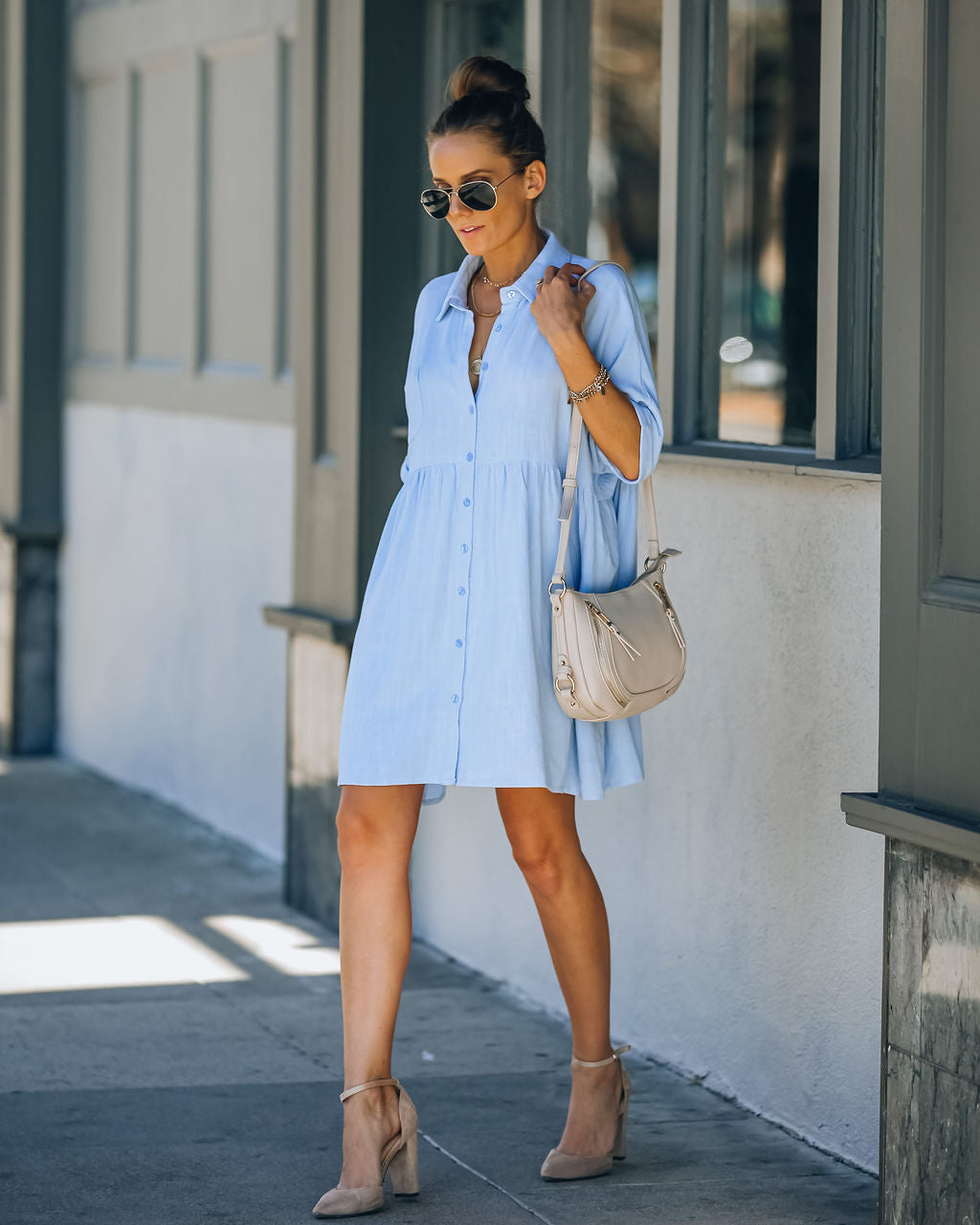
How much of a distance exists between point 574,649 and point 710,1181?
45.7 inches

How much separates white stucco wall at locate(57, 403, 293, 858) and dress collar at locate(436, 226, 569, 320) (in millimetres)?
3139

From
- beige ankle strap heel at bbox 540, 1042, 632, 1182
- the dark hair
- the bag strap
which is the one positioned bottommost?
beige ankle strap heel at bbox 540, 1042, 632, 1182

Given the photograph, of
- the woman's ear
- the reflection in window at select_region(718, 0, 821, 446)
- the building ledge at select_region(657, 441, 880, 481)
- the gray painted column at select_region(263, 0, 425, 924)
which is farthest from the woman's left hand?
the reflection in window at select_region(718, 0, 821, 446)

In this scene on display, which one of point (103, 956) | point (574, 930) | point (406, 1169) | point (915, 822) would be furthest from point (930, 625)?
point (103, 956)

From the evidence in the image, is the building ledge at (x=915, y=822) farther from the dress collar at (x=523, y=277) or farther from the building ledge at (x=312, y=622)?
the building ledge at (x=312, y=622)

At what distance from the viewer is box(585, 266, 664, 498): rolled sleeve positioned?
12.3 feet

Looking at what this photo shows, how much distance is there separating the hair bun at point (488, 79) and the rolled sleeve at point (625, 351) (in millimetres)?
390

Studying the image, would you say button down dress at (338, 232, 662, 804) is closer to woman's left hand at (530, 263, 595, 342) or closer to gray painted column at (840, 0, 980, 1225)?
woman's left hand at (530, 263, 595, 342)

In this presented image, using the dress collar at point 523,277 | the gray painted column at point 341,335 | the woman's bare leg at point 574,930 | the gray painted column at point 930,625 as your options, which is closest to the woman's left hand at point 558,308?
the dress collar at point 523,277

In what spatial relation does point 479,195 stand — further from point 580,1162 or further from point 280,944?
point 280,944

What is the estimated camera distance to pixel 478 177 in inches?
149

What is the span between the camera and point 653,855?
16.2 ft

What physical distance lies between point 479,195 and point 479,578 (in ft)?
2.29

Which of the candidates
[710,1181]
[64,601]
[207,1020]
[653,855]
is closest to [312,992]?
[207,1020]
